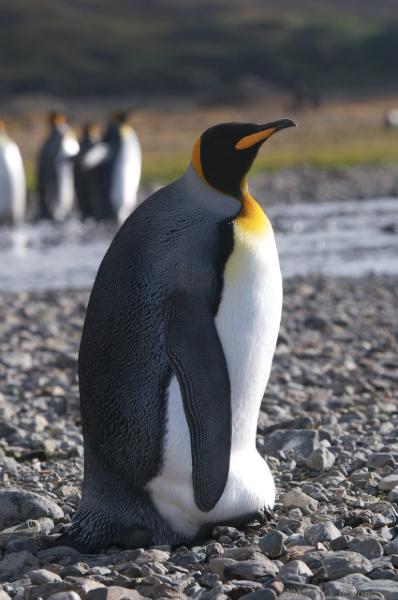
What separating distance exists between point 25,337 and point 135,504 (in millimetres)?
4879

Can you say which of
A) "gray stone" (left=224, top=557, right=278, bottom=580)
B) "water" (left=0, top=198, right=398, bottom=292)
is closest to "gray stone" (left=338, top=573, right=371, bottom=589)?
"gray stone" (left=224, top=557, right=278, bottom=580)

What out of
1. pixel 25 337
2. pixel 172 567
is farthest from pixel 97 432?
pixel 25 337

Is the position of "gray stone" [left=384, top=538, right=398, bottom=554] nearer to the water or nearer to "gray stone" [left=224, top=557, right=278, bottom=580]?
"gray stone" [left=224, top=557, right=278, bottom=580]

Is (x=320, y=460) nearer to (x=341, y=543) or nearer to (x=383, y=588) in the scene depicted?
(x=341, y=543)

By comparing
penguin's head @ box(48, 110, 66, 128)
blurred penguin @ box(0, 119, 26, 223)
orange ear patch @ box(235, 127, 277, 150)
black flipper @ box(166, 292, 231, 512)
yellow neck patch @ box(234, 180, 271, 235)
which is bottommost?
blurred penguin @ box(0, 119, 26, 223)

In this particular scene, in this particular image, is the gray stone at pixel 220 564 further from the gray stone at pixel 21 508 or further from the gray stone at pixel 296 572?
the gray stone at pixel 21 508

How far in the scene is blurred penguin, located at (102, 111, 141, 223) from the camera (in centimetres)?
1841

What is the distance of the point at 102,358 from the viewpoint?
3.69 meters

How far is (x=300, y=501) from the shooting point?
397 centimetres

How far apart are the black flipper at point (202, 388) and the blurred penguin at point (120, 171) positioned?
14784mm

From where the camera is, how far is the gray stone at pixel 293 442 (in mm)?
4703

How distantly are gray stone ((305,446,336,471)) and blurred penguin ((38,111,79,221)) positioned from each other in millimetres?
15070

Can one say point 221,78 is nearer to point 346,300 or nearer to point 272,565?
point 346,300

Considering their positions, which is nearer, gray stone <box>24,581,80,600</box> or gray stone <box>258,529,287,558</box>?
gray stone <box>24,581,80,600</box>
